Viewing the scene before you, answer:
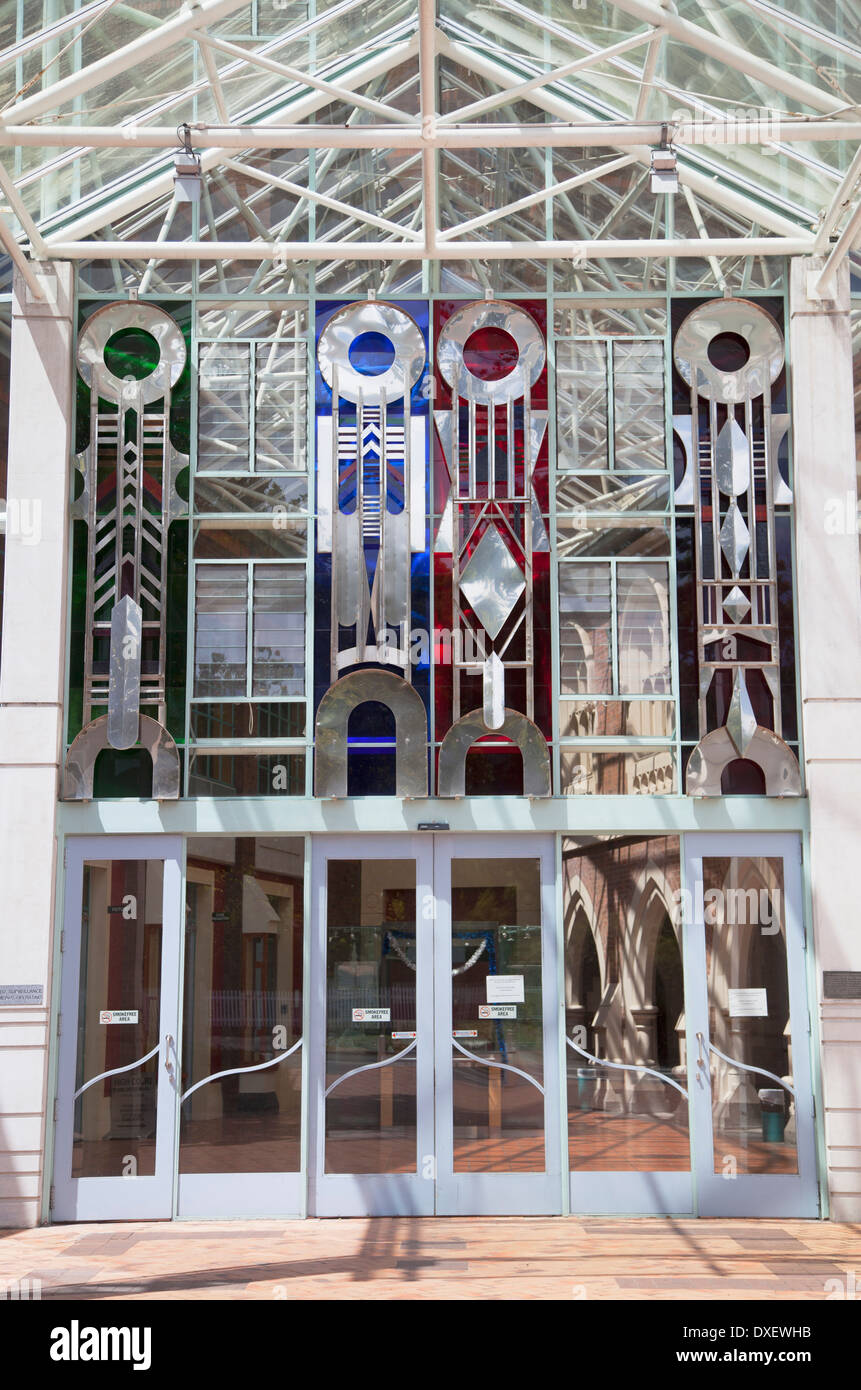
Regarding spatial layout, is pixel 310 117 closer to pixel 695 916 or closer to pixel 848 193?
pixel 848 193

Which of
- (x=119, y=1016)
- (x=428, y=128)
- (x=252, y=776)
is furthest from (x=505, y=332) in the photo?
(x=119, y=1016)

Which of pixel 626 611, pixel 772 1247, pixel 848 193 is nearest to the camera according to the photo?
pixel 772 1247

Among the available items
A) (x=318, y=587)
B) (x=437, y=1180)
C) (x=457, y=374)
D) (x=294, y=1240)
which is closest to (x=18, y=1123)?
(x=294, y=1240)

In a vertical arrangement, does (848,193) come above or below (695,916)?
above

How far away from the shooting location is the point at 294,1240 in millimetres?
8297

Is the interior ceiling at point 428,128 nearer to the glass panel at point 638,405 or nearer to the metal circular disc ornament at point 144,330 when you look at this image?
the metal circular disc ornament at point 144,330

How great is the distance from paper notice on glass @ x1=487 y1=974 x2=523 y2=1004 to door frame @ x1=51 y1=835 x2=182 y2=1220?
203cm

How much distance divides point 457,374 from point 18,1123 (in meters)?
5.69

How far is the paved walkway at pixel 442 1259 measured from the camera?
7062 millimetres

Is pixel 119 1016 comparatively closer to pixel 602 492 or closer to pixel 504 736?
pixel 504 736

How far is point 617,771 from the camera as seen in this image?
9.36m

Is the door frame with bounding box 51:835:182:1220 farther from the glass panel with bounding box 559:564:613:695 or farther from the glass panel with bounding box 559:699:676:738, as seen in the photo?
the glass panel with bounding box 559:564:613:695

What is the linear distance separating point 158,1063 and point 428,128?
591cm

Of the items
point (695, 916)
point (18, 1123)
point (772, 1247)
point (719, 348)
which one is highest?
point (719, 348)
